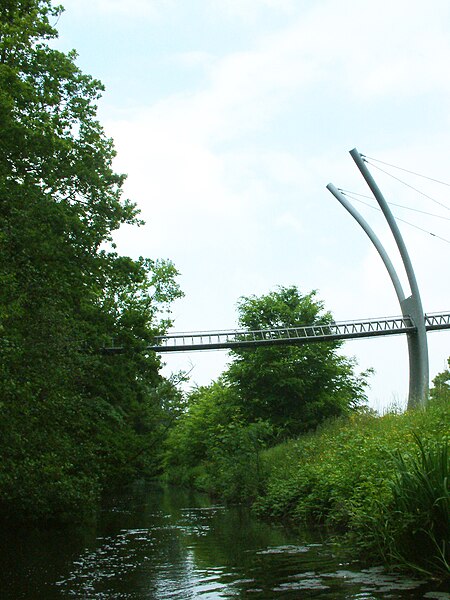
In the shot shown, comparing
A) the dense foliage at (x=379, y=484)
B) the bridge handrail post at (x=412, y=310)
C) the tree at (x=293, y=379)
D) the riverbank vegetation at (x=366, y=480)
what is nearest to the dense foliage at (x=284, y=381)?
the tree at (x=293, y=379)

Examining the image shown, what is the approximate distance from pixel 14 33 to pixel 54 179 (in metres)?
3.53

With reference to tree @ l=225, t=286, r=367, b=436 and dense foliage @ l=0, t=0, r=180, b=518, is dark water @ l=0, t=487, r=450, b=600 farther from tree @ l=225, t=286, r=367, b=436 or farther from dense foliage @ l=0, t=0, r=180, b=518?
tree @ l=225, t=286, r=367, b=436

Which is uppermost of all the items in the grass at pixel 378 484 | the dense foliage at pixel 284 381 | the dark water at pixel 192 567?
the dense foliage at pixel 284 381

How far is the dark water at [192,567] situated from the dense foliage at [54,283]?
152cm

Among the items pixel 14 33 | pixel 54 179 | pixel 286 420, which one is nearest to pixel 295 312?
pixel 286 420

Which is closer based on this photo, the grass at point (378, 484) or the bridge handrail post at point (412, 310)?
the grass at point (378, 484)

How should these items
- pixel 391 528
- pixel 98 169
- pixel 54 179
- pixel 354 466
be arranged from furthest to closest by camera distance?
pixel 98 169 → pixel 54 179 → pixel 354 466 → pixel 391 528

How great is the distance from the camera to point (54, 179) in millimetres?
17562

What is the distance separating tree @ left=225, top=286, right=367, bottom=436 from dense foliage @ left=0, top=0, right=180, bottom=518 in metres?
8.39

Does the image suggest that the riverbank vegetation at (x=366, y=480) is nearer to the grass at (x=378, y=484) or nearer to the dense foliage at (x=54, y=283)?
the grass at (x=378, y=484)

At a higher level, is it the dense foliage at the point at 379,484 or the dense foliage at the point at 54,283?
the dense foliage at the point at 54,283

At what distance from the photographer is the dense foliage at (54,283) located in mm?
13156

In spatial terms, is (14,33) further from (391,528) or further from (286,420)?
(286,420)

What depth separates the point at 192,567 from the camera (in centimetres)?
970
